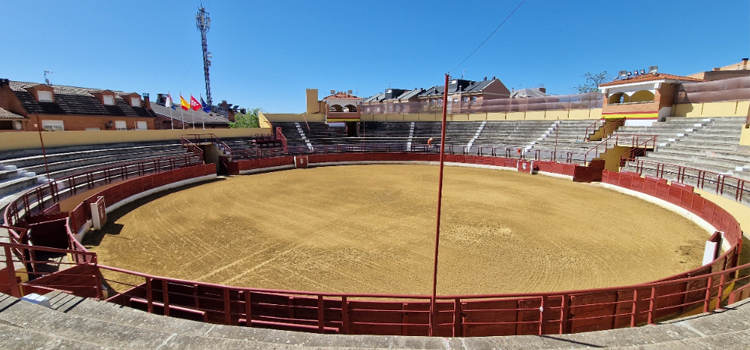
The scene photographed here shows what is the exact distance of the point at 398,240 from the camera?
11.9 meters

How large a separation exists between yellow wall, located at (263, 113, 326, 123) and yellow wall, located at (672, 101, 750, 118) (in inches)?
1391

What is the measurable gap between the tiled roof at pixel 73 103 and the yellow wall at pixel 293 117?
13218mm

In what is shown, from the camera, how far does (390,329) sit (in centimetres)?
642

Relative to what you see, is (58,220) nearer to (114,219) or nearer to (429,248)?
(114,219)

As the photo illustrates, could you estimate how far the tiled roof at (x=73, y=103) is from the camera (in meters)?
28.0

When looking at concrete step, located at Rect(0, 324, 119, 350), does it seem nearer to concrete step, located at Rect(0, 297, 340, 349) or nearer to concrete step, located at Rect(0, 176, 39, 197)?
concrete step, located at Rect(0, 297, 340, 349)

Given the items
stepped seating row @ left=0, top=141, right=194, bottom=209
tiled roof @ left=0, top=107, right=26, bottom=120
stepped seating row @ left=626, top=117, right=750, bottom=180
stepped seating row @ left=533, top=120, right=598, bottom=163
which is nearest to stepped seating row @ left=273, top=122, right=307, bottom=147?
stepped seating row @ left=0, top=141, right=194, bottom=209

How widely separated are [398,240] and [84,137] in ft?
81.4

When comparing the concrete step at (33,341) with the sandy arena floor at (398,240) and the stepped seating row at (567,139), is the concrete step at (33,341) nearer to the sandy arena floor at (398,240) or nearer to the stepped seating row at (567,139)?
the sandy arena floor at (398,240)

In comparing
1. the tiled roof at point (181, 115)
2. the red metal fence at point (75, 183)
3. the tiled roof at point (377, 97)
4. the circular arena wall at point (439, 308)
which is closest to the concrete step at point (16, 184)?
the red metal fence at point (75, 183)

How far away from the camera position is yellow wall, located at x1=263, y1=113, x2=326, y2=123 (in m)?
40.6

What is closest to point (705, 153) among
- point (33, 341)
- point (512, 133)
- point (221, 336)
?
point (512, 133)

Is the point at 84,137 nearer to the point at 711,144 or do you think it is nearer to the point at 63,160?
the point at 63,160

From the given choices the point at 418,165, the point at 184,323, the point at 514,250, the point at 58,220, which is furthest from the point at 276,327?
the point at 418,165
